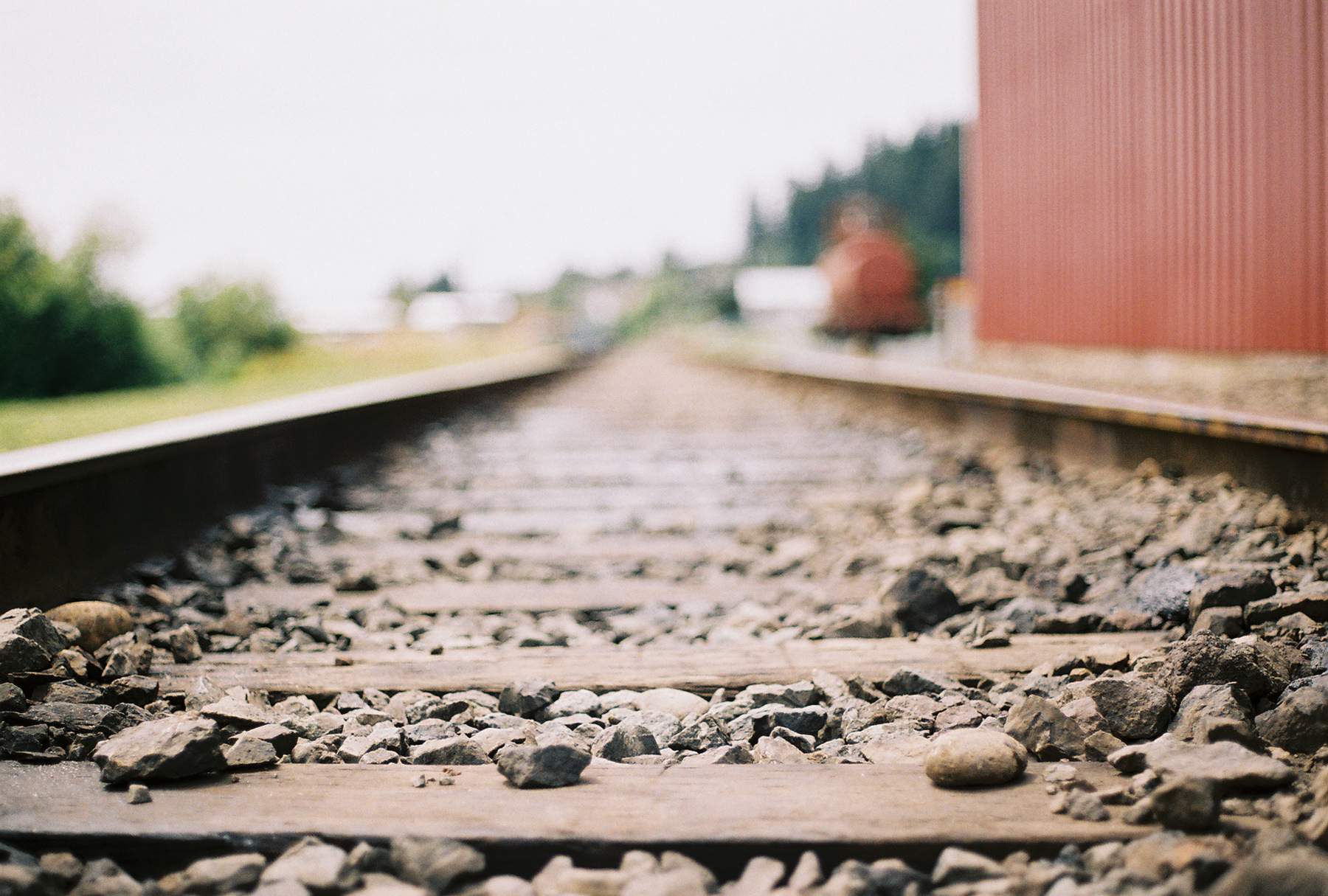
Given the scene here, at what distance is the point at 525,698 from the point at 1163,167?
340 inches

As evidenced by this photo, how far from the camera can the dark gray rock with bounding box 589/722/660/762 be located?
156 cm

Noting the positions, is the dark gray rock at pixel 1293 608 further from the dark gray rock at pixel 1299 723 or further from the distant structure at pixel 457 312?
the distant structure at pixel 457 312

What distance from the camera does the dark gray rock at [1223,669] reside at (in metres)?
1.56

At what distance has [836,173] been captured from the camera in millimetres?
118438

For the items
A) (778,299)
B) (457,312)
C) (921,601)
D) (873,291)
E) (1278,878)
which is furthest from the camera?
(457,312)

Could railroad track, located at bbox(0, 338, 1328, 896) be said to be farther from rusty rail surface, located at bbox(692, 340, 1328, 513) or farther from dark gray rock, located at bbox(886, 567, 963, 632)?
rusty rail surface, located at bbox(692, 340, 1328, 513)

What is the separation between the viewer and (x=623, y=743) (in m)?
1.57

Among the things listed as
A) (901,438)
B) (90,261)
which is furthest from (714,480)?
(90,261)

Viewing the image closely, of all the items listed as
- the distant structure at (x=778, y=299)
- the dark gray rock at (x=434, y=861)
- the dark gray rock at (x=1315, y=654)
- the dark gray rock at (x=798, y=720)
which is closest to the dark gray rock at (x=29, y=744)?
the dark gray rock at (x=434, y=861)

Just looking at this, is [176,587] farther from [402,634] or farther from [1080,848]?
[1080,848]

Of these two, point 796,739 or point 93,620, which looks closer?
point 796,739

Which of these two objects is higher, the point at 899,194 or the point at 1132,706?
the point at 899,194

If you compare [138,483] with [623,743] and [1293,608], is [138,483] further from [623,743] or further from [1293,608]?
[1293,608]

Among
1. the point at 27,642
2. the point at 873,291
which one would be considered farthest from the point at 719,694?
the point at 873,291
